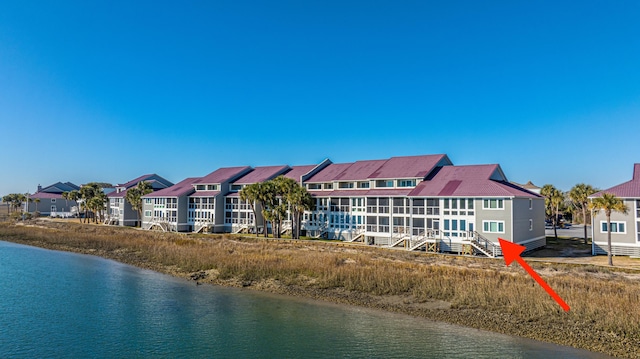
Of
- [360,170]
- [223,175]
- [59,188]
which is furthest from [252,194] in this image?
[59,188]

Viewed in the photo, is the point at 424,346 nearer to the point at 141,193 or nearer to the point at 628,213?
the point at 628,213

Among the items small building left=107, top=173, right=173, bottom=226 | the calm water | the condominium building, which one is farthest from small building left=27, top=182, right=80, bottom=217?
the calm water

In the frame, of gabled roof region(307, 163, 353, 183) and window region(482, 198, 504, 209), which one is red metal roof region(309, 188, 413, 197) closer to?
gabled roof region(307, 163, 353, 183)

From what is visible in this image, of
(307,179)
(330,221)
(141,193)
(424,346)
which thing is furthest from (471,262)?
(141,193)

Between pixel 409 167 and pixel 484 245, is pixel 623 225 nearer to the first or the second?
pixel 484 245

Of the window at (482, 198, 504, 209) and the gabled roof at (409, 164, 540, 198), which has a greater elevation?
the gabled roof at (409, 164, 540, 198)

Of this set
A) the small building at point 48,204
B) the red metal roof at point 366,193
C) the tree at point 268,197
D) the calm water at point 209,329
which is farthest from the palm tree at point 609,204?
the small building at point 48,204
